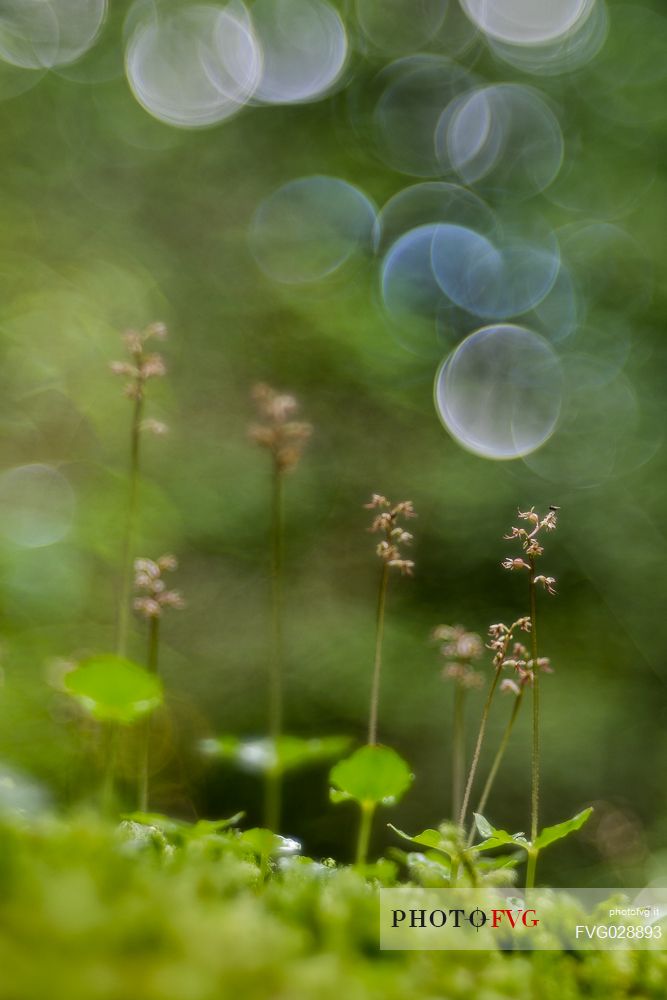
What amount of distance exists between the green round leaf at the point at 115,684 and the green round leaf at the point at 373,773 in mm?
344

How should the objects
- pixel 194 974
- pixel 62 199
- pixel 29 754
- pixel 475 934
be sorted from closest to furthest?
pixel 194 974 → pixel 475 934 → pixel 29 754 → pixel 62 199

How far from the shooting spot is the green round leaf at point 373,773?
3.79 ft

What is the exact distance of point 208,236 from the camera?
18.4ft

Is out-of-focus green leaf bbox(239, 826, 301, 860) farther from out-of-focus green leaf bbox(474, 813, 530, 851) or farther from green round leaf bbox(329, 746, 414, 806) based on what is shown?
out-of-focus green leaf bbox(474, 813, 530, 851)

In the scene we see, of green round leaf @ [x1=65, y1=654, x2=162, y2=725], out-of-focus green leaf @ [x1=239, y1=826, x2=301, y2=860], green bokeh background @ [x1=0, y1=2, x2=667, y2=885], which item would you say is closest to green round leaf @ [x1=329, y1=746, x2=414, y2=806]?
out-of-focus green leaf @ [x1=239, y1=826, x2=301, y2=860]

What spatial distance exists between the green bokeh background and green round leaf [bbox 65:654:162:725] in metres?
2.51

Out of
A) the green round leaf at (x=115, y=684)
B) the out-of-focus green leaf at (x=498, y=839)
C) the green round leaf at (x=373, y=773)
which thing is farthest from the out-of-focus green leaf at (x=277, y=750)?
the out-of-focus green leaf at (x=498, y=839)

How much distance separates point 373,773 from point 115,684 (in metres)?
0.46

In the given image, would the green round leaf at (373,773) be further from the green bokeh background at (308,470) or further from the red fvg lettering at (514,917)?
the green bokeh background at (308,470)

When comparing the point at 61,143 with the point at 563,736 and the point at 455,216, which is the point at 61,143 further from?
the point at 563,736

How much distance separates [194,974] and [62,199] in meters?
5.76

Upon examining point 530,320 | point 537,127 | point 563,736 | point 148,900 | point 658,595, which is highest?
point 537,127

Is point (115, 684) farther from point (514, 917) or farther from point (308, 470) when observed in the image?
point (308, 470)

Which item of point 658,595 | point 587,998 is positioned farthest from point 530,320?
point 587,998
